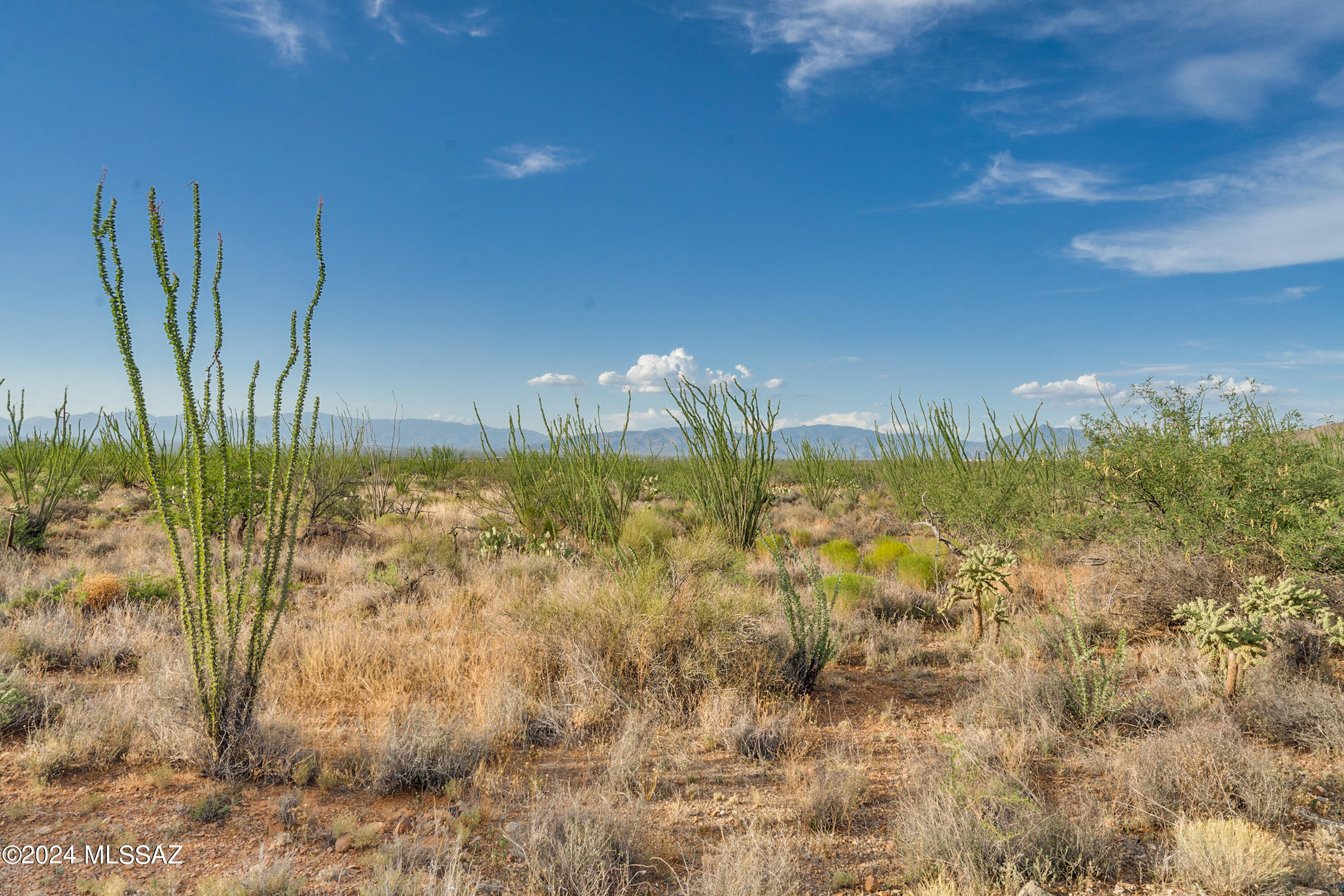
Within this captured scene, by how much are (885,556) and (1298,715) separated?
5.11 meters

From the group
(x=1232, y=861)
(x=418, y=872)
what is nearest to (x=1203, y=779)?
(x=1232, y=861)

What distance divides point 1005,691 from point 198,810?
4586 millimetres

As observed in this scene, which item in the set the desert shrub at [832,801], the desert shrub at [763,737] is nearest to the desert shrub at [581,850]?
the desert shrub at [832,801]

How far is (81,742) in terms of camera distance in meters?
3.43

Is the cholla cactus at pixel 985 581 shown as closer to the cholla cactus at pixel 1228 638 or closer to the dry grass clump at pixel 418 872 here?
the cholla cactus at pixel 1228 638

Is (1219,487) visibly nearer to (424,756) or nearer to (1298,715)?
(1298,715)

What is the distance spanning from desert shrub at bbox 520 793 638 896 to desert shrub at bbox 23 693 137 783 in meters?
2.40

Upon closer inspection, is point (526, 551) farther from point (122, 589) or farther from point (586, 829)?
point (586, 829)

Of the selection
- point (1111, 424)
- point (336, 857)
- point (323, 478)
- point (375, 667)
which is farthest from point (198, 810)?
point (323, 478)

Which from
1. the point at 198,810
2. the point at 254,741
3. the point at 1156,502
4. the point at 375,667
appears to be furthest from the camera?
the point at 1156,502

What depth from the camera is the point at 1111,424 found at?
697 cm

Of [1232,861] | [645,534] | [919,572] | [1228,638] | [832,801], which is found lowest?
[832,801]

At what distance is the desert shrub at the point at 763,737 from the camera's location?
12.7 feet

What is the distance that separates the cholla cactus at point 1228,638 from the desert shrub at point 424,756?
4445 millimetres
